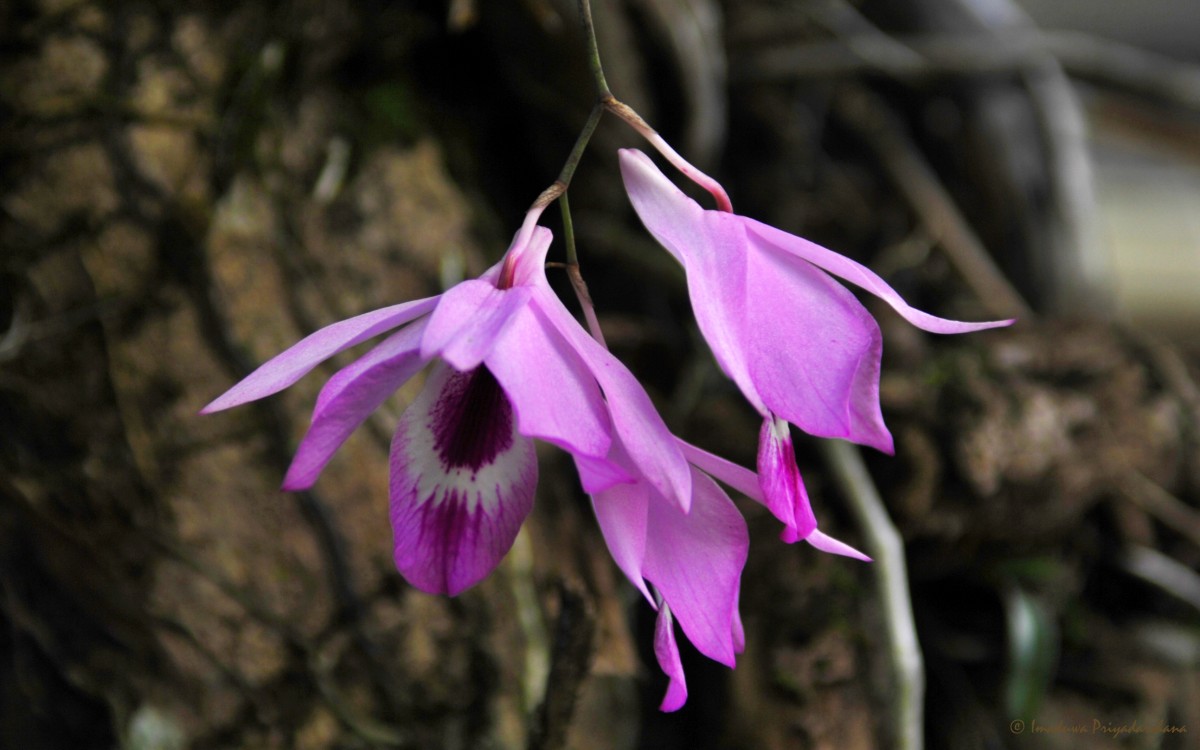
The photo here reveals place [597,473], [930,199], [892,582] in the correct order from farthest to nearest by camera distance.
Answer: [930,199], [892,582], [597,473]

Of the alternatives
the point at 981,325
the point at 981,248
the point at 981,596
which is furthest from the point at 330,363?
the point at 981,248

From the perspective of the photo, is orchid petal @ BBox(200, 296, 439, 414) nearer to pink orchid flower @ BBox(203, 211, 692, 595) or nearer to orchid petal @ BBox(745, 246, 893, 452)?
pink orchid flower @ BBox(203, 211, 692, 595)

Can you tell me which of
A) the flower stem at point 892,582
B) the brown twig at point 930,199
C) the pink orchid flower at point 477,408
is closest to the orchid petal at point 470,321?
the pink orchid flower at point 477,408

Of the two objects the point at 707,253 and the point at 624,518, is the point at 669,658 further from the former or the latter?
the point at 707,253

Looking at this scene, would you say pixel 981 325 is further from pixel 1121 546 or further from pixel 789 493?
pixel 1121 546

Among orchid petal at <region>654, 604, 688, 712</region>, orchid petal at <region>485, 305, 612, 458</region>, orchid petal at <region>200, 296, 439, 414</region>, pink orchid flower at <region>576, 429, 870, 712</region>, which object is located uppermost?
orchid petal at <region>485, 305, 612, 458</region>

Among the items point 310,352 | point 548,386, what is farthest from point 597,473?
point 310,352

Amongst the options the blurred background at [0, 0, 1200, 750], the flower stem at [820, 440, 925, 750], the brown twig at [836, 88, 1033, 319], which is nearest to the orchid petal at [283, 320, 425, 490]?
the blurred background at [0, 0, 1200, 750]
